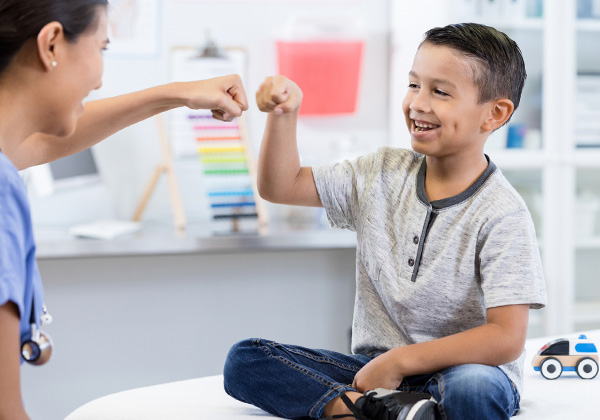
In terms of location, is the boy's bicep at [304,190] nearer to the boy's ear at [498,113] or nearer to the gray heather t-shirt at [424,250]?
the gray heather t-shirt at [424,250]

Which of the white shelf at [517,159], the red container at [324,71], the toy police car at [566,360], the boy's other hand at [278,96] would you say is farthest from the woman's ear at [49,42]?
the white shelf at [517,159]

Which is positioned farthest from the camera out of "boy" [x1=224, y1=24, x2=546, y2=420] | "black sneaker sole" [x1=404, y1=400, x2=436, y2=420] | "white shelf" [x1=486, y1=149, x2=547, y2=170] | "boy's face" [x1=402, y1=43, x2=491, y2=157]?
"white shelf" [x1=486, y1=149, x2=547, y2=170]

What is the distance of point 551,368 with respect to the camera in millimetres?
1492

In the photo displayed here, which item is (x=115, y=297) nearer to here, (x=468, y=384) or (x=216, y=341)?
(x=216, y=341)

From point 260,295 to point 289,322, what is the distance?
15cm

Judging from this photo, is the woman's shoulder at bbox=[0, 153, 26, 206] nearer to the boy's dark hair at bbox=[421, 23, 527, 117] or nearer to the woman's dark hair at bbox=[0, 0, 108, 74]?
the woman's dark hair at bbox=[0, 0, 108, 74]

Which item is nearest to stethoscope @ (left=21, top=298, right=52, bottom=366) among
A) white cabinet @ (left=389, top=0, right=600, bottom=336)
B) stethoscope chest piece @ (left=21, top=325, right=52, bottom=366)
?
stethoscope chest piece @ (left=21, top=325, right=52, bottom=366)

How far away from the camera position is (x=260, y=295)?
8.42 feet

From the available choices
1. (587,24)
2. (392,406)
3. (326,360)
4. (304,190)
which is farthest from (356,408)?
(587,24)

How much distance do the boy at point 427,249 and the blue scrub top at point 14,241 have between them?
20.4 inches

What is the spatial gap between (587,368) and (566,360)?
0.05 metres

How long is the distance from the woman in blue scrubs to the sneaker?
1.59 feet

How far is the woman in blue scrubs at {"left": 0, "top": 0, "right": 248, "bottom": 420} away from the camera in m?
0.83

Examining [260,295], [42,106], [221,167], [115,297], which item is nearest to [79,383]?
[115,297]
